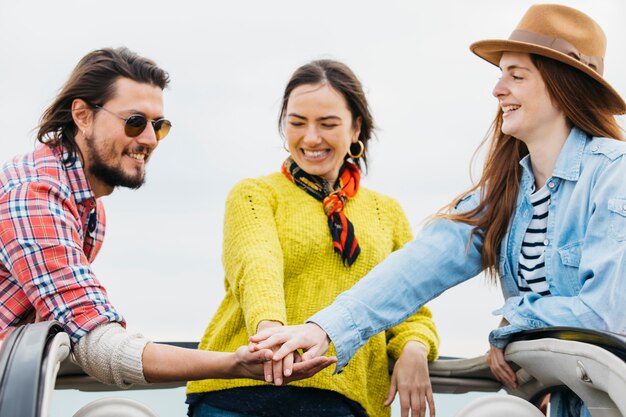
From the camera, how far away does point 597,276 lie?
212cm

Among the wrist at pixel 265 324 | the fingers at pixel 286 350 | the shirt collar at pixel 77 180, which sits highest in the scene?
the shirt collar at pixel 77 180

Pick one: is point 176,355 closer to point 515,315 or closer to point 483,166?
point 515,315

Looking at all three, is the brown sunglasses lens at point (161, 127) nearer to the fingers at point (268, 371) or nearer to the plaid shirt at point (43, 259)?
the plaid shirt at point (43, 259)

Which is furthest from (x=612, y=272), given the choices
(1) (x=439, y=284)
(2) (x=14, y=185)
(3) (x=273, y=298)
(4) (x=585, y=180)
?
(2) (x=14, y=185)

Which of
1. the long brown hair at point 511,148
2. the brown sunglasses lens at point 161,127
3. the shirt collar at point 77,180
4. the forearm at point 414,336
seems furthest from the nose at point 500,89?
the shirt collar at point 77,180

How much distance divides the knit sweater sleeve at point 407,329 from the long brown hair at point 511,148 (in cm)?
23

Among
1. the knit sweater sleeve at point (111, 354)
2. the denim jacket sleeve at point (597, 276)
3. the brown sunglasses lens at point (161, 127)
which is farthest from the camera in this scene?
the brown sunglasses lens at point (161, 127)

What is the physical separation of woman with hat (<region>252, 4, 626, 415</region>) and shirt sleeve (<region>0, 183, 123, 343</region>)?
1.54 feet

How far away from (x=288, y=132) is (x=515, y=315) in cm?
98

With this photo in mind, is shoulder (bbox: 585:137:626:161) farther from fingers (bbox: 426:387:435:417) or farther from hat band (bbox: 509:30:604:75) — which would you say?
fingers (bbox: 426:387:435:417)

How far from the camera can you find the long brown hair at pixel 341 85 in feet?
9.45

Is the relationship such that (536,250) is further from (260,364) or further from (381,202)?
(260,364)

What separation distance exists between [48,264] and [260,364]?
0.64 meters

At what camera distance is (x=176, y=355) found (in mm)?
2320
